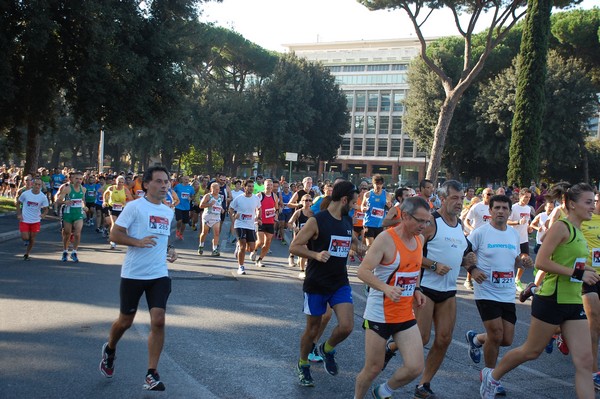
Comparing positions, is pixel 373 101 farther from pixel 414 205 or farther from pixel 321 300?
pixel 414 205

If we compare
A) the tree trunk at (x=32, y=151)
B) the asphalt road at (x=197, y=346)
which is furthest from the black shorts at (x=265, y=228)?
the tree trunk at (x=32, y=151)

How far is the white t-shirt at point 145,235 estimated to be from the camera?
5.25 metres

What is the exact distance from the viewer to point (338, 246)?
18.8 feet

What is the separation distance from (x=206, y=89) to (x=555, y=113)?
82.5 feet

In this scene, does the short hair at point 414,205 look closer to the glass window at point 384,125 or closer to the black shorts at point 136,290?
the black shorts at point 136,290

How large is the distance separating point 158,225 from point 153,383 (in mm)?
1294

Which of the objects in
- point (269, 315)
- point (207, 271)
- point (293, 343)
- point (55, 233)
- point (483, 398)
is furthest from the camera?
point (55, 233)

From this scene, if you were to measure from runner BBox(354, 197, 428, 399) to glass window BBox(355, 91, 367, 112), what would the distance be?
284 feet

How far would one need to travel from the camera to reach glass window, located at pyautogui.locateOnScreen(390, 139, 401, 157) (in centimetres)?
8631

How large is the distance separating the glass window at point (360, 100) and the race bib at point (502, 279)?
85.4 m

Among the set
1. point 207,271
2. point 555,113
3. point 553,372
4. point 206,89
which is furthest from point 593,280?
point 206,89

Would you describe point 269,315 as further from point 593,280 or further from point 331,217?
point 593,280

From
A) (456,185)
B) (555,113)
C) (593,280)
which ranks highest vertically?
(555,113)

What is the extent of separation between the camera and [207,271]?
38.3 feet
